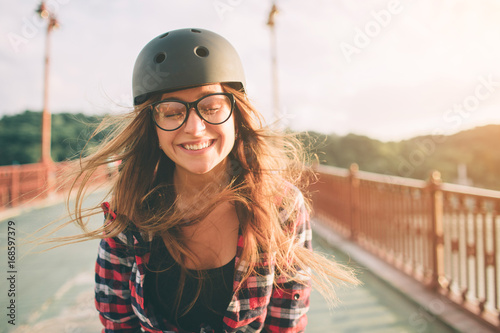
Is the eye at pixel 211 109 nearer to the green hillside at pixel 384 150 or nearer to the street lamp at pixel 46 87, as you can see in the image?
the street lamp at pixel 46 87

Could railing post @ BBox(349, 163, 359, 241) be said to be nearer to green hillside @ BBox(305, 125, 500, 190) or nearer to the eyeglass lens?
the eyeglass lens

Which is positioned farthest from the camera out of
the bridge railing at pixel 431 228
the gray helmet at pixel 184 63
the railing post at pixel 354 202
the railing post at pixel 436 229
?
Result: the railing post at pixel 354 202

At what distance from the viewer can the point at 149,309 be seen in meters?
1.44

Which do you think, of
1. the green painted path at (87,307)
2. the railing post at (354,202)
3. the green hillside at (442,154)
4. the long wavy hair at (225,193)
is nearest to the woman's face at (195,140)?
the long wavy hair at (225,193)

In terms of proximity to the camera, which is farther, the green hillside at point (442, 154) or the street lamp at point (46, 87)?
the green hillside at point (442, 154)

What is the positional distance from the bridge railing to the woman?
2.42 feet

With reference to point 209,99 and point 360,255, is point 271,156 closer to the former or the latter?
point 209,99

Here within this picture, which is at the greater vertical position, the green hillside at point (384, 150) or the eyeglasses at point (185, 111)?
the green hillside at point (384, 150)

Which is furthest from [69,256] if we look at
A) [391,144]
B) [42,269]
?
[391,144]

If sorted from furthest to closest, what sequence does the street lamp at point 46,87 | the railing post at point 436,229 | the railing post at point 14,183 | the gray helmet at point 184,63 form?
1. the street lamp at point 46,87
2. the railing post at point 14,183
3. the railing post at point 436,229
4. the gray helmet at point 184,63

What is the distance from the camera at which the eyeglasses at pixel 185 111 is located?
1471mm

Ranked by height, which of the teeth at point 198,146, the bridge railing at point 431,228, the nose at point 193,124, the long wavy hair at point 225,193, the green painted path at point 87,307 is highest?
the nose at point 193,124

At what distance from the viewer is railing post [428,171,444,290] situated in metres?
3.71

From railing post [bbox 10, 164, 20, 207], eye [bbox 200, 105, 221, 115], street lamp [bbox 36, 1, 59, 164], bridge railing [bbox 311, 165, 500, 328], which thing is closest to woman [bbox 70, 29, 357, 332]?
eye [bbox 200, 105, 221, 115]
